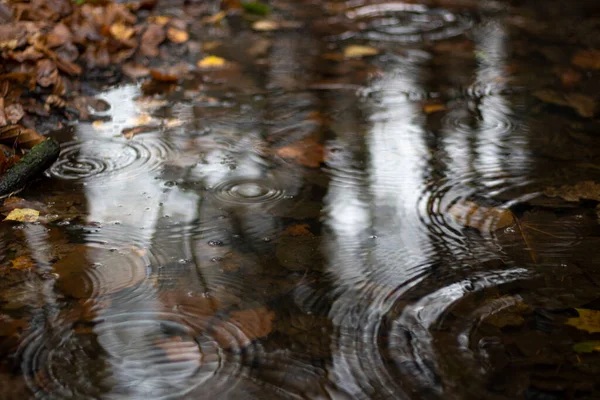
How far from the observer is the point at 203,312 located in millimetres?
1784

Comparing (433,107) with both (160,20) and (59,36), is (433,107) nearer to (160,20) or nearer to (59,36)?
(59,36)

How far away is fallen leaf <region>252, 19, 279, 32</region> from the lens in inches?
186

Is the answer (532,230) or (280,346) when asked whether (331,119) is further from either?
(280,346)

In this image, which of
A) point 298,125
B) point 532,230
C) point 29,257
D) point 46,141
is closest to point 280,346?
point 29,257

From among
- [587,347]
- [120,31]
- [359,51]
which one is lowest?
[587,347]

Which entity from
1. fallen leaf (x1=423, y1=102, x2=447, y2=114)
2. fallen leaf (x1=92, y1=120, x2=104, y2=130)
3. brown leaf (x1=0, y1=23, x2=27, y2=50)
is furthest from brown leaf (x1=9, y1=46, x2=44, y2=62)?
fallen leaf (x1=423, y1=102, x2=447, y2=114)

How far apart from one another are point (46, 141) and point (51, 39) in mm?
1220

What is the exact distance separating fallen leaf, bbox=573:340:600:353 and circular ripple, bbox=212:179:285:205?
1.14 meters

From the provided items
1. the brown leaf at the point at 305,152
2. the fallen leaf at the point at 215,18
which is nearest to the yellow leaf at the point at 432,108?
the brown leaf at the point at 305,152

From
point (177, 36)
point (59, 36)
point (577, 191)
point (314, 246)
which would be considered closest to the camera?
point (314, 246)

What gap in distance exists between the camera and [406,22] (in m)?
4.91

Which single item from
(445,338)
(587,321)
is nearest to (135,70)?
(445,338)

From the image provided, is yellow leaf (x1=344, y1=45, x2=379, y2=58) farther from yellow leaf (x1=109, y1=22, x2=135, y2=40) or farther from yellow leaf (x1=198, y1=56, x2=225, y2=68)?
yellow leaf (x1=109, y1=22, x2=135, y2=40)

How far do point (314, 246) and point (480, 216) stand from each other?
62 cm
